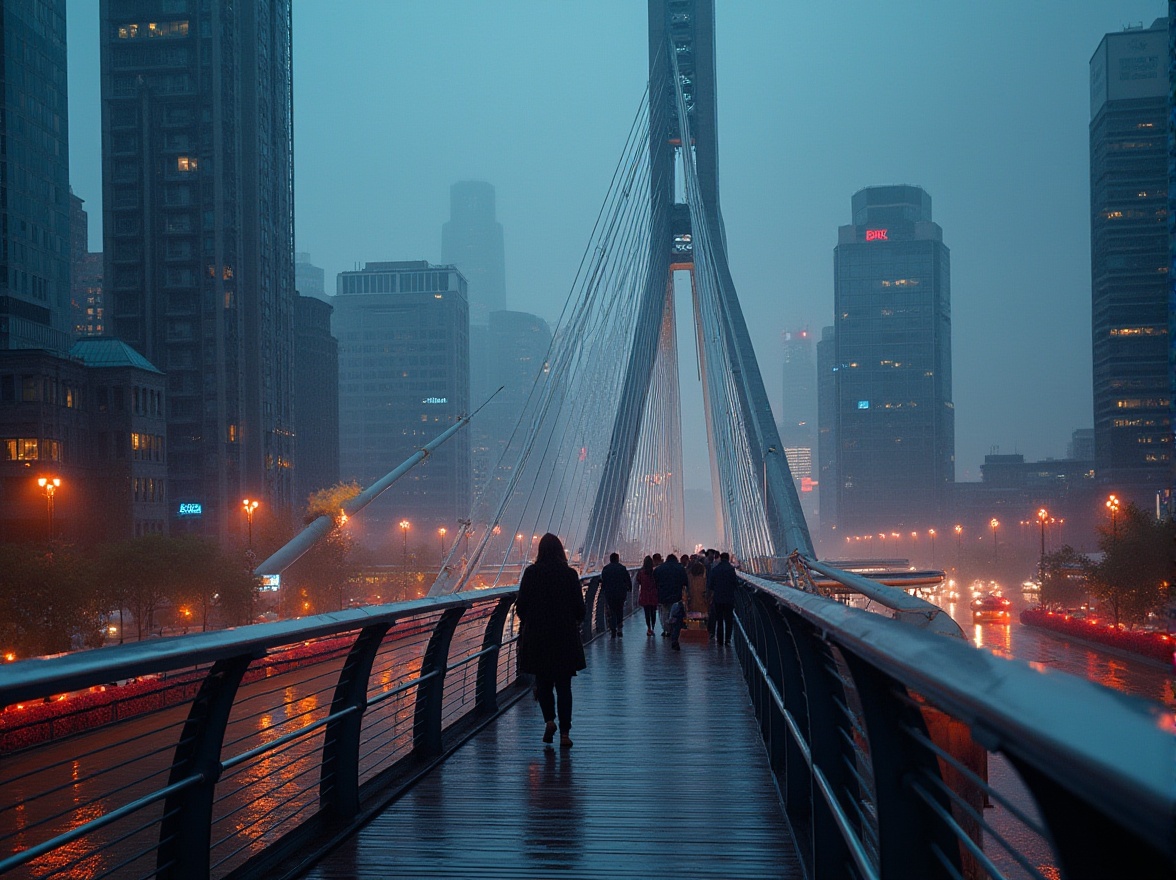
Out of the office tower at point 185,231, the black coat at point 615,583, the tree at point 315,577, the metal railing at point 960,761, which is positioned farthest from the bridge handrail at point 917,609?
the office tower at point 185,231

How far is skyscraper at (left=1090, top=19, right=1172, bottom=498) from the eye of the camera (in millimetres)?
127750

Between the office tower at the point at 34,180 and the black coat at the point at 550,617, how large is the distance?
6459 cm

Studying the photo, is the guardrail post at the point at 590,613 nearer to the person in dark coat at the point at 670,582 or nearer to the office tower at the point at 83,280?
the person in dark coat at the point at 670,582

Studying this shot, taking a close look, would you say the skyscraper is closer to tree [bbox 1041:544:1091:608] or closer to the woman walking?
tree [bbox 1041:544:1091:608]

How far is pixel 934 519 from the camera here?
192 metres

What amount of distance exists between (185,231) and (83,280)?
241 feet

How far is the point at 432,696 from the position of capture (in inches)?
310

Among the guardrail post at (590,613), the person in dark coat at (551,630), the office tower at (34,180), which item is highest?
the office tower at (34,180)

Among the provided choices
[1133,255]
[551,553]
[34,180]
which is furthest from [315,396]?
[551,553]

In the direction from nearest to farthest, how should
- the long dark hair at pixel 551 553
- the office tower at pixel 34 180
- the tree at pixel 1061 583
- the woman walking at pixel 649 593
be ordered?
the long dark hair at pixel 551 553
the woman walking at pixel 649 593
the office tower at pixel 34 180
the tree at pixel 1061 583

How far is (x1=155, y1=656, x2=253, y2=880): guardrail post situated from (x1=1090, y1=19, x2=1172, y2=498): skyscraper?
13752 cm

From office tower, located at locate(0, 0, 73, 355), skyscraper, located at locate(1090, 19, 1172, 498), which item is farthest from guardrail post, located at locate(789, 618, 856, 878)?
Result: skyscraper, located at locate(1090, 19, 1172, 498)

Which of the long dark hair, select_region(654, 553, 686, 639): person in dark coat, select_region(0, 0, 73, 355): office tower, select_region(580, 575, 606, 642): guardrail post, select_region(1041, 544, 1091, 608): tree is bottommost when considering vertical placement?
select_region(1041, 544, 1091, 608): tree

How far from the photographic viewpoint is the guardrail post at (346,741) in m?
5.95
